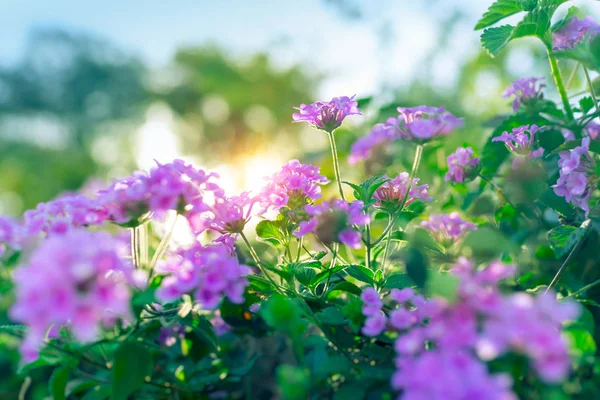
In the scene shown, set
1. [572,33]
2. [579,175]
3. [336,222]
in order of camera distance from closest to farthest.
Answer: [336,222] < [579,175] < [572,33]

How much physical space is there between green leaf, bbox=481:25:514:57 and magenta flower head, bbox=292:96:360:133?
0.93 ft

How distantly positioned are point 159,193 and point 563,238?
0.69m

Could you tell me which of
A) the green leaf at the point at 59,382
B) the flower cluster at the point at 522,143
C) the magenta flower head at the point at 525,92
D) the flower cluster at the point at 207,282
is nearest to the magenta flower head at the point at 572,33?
the magenta flower head at the point at 525,92

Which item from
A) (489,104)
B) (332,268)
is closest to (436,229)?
(332,268)

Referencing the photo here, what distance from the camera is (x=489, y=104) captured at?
3.33m

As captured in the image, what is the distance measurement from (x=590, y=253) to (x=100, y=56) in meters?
24.2

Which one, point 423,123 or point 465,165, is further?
point 465,165

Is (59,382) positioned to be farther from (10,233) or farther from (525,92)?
(525,92)

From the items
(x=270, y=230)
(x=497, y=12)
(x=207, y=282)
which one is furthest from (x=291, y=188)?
(x=497, y=12)

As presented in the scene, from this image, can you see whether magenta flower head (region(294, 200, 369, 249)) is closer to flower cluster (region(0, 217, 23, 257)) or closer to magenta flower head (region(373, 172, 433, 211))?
magenta flower head (region(373, 172, 433, 211))

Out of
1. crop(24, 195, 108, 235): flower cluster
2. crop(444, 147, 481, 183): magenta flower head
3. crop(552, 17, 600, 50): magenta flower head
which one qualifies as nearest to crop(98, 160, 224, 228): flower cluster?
crop(24, 195, 108, 235): flower cluster

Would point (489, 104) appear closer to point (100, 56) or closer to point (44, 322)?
point (44, 322)

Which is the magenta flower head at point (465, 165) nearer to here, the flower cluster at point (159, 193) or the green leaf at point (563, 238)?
the green leaf at point (563, 238)

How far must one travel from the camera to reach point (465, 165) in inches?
44.9
